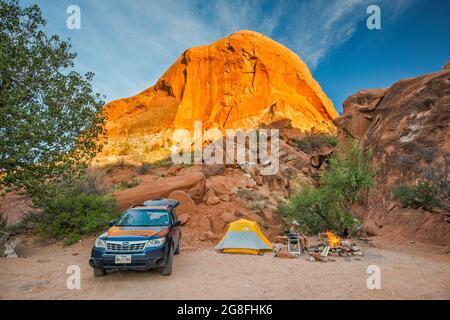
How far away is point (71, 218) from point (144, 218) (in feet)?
19.8

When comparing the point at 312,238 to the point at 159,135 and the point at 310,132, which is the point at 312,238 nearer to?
the point at 310,132


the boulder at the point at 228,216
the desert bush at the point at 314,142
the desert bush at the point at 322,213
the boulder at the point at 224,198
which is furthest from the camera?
the desert bush at the point at 314,142

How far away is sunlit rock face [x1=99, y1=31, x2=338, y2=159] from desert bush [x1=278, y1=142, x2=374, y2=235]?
32.1 meters

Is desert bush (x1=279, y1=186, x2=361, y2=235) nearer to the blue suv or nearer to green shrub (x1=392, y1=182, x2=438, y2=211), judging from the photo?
green shrub (x1=392, y1=182, x2=438, y2=211)

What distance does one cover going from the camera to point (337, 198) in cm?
1426

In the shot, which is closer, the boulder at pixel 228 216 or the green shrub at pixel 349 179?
the green shrub at pixel 349 179

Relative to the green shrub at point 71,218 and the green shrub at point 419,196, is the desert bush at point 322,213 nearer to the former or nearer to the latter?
the green shrub at point 419,196

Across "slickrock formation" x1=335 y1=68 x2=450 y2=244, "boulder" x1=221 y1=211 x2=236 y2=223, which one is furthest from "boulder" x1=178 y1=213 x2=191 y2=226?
"slickrock formation" x1=335 y1=68 x2=450 y2=244

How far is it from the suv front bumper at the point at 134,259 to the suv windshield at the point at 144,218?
1371mm

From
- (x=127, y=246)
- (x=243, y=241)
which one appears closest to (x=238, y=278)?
(x=127, y=246)

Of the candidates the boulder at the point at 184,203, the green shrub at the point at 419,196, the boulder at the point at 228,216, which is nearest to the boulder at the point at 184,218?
the boulder at the point at 184,203

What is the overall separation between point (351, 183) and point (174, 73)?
49442 mm

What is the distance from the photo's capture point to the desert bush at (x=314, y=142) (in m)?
38.5

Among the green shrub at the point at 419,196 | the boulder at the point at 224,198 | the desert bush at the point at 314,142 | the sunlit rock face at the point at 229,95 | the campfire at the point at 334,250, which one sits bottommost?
the campfire at the point at 334,250
